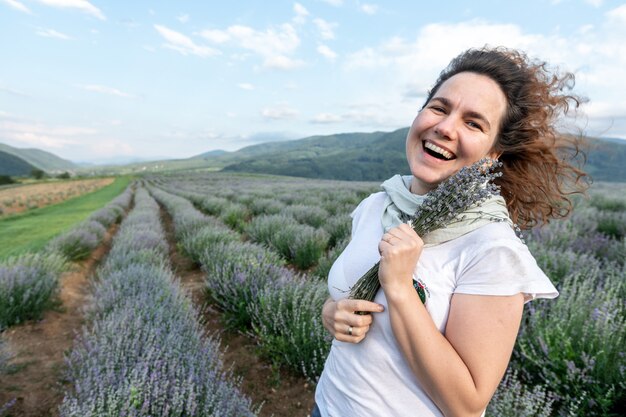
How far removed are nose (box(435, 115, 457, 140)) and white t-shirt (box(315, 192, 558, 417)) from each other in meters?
0.36

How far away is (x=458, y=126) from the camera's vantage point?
1.15 meters

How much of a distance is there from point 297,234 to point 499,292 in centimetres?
501

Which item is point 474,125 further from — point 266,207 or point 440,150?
point 266,207

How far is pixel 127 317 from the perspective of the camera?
2.78m

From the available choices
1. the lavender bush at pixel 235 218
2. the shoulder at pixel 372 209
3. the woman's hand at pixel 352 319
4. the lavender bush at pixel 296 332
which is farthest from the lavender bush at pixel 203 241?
the woman's hand at pixel 352 319

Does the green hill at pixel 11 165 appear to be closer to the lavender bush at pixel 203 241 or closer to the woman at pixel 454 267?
the lavender bush at pixel 203 241

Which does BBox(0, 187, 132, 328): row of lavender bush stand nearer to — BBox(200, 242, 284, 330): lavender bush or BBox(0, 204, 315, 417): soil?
BBox(0, 204, 315, 417): soil

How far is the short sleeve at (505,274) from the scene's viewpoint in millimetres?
839

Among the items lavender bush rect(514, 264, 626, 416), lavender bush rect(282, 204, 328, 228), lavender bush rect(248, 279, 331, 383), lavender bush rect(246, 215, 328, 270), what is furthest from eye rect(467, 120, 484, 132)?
lavender bush rect(282, 204, 328, 228)

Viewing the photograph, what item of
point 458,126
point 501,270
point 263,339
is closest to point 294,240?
point 263,339

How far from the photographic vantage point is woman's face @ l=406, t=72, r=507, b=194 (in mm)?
1152

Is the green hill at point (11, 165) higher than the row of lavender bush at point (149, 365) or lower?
higher

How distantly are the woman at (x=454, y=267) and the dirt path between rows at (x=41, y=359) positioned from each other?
2.60 m

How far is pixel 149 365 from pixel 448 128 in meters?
2.29
